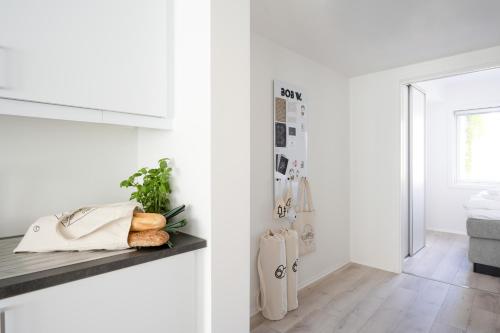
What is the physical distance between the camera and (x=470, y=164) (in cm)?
486

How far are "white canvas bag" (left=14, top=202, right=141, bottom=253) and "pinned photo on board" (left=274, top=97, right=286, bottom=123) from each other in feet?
5.68

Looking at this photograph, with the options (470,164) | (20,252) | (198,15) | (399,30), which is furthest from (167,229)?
(470,164)

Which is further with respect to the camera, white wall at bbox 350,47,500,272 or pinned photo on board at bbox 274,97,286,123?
white wall at bbox 350,47,500,272

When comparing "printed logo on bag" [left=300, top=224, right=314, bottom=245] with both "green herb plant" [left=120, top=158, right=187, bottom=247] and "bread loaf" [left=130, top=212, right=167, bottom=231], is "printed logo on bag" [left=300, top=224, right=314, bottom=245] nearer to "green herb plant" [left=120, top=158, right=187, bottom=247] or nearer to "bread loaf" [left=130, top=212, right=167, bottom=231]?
"green herb plant" [left=120, top=158, right=187, bottom=247]

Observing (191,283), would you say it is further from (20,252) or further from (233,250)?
(20,252)

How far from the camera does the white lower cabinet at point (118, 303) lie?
79cm

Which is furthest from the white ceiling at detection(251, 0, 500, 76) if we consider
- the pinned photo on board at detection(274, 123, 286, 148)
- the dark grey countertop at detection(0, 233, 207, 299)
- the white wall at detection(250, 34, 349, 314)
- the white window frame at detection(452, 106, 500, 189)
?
the white window frame at detection(452, 106, 500, 189)

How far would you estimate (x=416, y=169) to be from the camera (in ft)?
12.1

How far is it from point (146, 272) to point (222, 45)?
3.06 feet

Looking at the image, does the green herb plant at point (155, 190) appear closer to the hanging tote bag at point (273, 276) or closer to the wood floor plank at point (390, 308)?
the hanging tote bag at point (273, 276)

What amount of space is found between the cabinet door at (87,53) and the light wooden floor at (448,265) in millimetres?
3413

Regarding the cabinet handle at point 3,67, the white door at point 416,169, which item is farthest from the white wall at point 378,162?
the cabinet handle at point 3,67

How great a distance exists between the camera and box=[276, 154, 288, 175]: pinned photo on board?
2.55 m

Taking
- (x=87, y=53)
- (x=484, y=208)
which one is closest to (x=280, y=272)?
(x=87, y=53)
